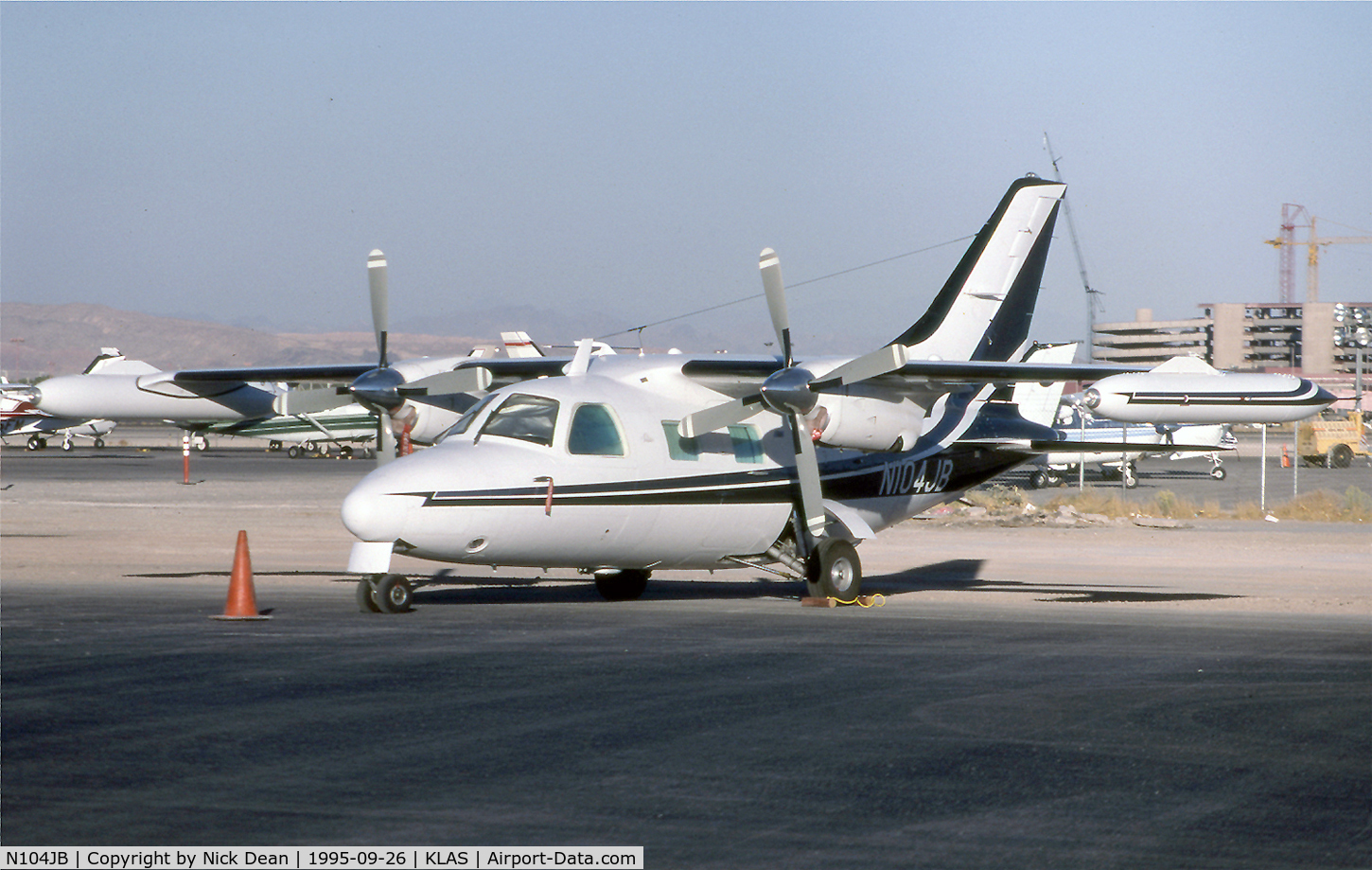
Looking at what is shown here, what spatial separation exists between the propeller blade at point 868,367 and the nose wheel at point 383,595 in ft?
17.9

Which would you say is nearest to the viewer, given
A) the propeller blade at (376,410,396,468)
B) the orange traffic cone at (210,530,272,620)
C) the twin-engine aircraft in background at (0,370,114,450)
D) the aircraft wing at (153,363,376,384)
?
the orange traffic cone at (210,530,272,620)

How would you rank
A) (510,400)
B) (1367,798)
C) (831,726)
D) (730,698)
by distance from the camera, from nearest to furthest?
(1367,798) → (831,726) → (730,698) → (510,400)

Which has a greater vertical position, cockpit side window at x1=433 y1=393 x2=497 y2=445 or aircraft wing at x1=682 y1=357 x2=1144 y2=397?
aircraft wing at x1=682 y1=357 x2=1144 y2=397

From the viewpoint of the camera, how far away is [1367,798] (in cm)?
727

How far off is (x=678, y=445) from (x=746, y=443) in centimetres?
126

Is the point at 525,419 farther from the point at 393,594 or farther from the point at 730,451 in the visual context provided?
the point at 730,451

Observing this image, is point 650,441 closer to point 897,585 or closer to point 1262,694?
point 897,585

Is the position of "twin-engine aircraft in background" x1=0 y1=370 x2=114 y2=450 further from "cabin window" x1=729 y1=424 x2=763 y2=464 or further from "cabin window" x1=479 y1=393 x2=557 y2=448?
"cabin window" x1=479 y1=393 x2=557 y2=448

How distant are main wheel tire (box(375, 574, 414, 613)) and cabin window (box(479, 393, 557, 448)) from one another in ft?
6.49

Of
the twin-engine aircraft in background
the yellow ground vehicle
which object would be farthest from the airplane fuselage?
the twin-engine aircraft in background

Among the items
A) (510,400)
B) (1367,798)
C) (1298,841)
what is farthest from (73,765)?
(510,400)

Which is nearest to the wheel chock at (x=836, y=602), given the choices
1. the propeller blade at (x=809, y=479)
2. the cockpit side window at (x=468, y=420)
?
the propeller blade at (x=809, y=479)

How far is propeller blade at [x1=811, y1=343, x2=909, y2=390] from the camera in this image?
17.1 m

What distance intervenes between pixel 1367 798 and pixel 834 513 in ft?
38.2
